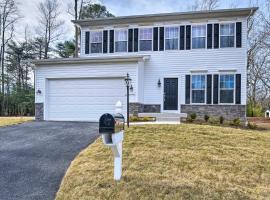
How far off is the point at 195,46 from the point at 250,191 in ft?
34.9

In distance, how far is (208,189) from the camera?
16.8 feet

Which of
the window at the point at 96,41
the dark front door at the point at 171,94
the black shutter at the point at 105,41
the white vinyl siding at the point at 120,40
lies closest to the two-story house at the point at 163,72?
the dark front door at the point at 171,94

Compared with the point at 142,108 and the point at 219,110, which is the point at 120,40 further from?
the point at 219,110

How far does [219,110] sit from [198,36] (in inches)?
149

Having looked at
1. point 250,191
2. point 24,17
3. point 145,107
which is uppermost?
point 24,17

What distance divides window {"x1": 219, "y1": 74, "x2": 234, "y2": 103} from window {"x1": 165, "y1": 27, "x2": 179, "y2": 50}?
9.32 feet

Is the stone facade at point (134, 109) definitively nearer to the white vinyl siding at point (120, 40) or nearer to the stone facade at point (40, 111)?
the white vinyl siding at point (120, 40)

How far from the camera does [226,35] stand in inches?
574

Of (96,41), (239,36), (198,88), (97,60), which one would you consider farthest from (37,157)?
(239,36)

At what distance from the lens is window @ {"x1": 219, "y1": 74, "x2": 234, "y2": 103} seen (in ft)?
46.7

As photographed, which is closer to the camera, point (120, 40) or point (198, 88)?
point (198, 88)

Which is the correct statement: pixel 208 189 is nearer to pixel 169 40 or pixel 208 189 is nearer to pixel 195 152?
pixel 195 152

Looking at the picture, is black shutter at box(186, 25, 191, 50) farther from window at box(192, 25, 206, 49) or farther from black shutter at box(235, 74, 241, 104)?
black shutter at box(235, 74, 241, 104)

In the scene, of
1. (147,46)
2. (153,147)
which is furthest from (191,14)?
(153,147)
